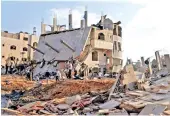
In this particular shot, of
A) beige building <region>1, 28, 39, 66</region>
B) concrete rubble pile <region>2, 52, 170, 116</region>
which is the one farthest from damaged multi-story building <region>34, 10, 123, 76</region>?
concrete rubble pile <region>2, 52, 170, 116</region>

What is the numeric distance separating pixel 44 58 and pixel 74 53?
4325mm

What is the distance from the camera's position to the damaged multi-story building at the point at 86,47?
108 ft

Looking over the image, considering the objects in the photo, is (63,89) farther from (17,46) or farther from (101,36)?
(17,46)

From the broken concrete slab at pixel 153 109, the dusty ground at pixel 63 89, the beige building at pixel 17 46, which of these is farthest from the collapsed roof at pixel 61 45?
the broken concrete slab at pixel 153 109

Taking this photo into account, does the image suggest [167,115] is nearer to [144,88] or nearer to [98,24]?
[144,88]

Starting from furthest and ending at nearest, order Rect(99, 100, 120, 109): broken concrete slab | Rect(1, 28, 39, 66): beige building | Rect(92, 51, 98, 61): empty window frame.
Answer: Rect(1, 28, 39, 66): beige building
Rect(92, 51, 98, 61): empty window frame
Rect(99, 100, 120, 109): broken concrete slab

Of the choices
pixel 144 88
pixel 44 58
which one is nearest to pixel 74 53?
pixel 44 58

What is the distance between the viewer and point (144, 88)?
11.5 meters

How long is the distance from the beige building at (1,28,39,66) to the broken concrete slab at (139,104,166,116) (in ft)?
134

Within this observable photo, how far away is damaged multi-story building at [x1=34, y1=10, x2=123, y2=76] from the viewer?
3278 centimetres

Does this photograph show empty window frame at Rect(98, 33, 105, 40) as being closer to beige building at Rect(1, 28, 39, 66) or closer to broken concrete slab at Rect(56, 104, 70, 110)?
beige building at Rect(1, 28, 39, 66)

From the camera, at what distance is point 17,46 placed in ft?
163

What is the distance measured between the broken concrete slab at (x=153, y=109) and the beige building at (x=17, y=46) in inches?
1606

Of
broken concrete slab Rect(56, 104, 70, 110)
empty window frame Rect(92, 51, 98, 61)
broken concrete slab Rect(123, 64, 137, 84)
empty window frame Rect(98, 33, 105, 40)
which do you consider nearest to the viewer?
broken concrete slab Rect(56, 104, 70, 110)
